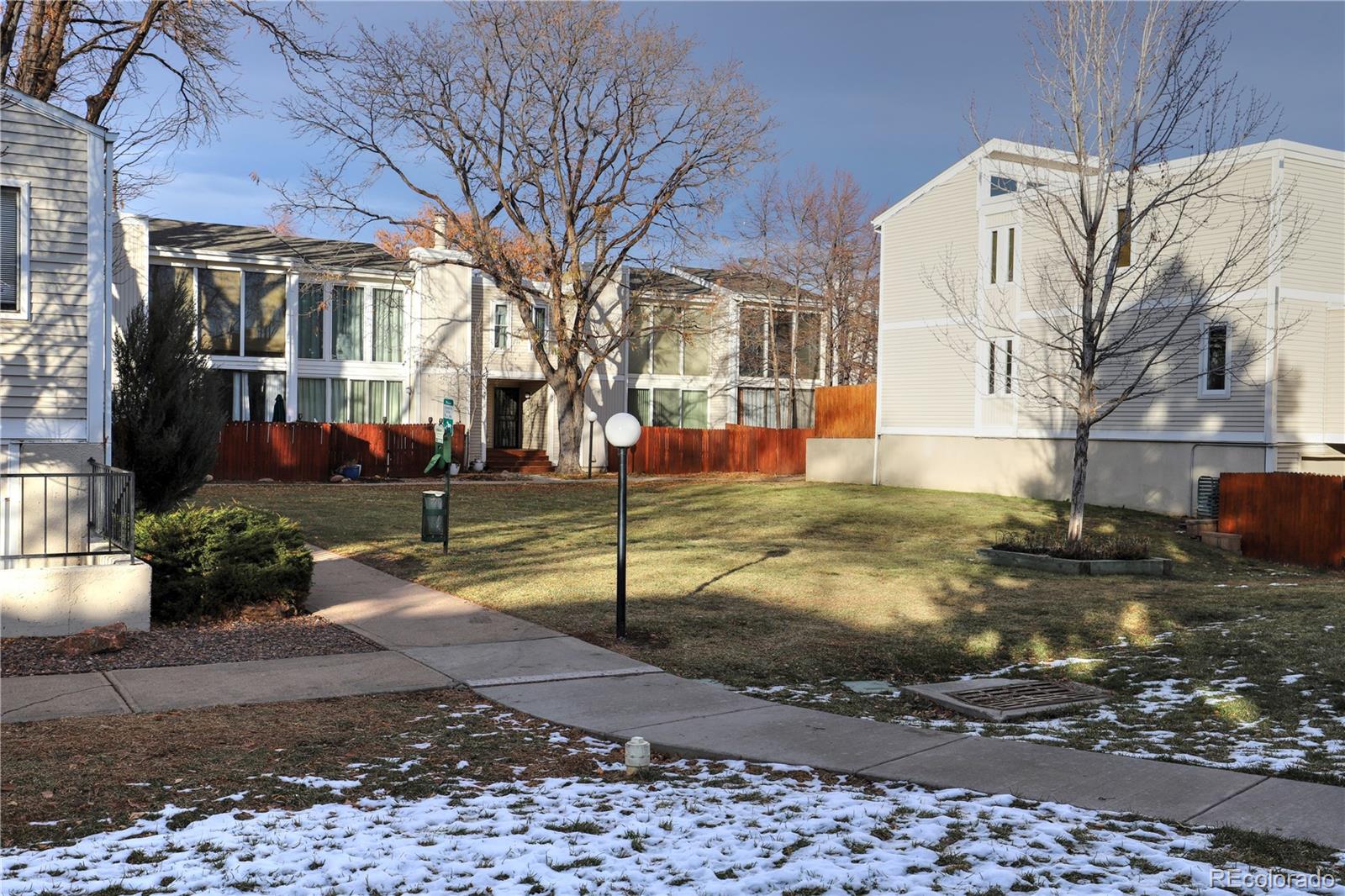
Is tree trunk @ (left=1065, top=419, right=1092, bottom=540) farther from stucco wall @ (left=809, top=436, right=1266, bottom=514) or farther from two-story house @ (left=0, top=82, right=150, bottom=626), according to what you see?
two-story house @ (left=0, top=82, right=150, bottom=626)

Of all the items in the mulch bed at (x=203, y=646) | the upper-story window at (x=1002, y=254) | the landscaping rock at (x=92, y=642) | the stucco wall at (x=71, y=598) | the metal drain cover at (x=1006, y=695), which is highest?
the upper-story window at (x=1002, y=254)

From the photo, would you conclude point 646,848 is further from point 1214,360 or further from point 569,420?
point 569,420

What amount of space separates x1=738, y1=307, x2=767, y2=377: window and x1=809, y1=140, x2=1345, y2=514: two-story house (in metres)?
11.5

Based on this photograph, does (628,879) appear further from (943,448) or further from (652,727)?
(943,448)

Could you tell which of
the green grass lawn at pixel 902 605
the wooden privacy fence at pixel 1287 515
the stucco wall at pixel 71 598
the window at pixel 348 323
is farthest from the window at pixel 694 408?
the stucco wall at pixel 71 598

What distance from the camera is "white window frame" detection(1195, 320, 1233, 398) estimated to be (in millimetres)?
22984

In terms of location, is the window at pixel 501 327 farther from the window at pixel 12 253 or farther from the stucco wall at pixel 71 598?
the stucco wall at pixel 71 598

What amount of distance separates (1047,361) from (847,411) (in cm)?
844

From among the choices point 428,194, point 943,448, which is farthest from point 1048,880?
point 428,194

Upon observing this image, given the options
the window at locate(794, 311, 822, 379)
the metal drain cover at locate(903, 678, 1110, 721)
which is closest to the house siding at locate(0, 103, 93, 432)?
the metal drain cover at locate(903, 678, 1110, 721)

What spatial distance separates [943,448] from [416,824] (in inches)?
1008

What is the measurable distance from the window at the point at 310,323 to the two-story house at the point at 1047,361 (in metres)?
16.3

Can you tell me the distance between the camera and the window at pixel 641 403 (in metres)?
40.8

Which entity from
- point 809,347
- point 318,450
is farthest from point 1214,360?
point 809,347
